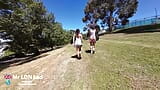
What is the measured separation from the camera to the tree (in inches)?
1542

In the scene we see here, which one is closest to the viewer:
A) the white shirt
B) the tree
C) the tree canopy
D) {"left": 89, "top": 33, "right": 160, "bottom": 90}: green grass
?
{"left": 89, "top": 33, "right": 160, "bottom": 90}: green grass

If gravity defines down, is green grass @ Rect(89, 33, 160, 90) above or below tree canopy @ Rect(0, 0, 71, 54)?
below

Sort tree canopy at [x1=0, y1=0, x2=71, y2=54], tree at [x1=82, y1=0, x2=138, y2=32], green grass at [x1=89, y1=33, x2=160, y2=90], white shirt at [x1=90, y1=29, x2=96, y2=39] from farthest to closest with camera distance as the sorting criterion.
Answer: tree at [x1=82, y1=0, x2=138, y2=32]
tree canopy at [x1=0, y1=0, x2=71, y2=54]
white shirt at [x1=90, y1=29, x2=96, y2=39]
green grass at [x1=89, y1=33, x2=160, y2=90]

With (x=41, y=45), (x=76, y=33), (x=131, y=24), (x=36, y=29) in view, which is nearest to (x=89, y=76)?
(x=76, y=33)

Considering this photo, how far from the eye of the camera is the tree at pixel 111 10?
3916 cm

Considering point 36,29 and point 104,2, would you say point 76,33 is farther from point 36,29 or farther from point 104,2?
point 104,2

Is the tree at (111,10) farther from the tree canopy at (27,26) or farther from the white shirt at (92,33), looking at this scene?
the white shirt at (92,33)

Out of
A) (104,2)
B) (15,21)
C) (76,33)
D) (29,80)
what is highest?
(104,2)

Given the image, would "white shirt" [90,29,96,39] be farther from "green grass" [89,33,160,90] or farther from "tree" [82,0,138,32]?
"tree" [82,0,138,32]

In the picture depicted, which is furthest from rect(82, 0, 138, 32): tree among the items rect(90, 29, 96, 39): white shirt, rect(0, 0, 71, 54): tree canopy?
rect(90, 29, 96, 39): white shirt

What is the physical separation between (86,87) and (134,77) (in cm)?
173

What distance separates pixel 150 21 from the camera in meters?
37.9

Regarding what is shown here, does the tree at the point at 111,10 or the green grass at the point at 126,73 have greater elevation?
the tree at the point at 111,10

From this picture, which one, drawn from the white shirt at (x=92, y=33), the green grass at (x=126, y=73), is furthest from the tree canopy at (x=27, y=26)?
the green grass at (x=126, y=73)
